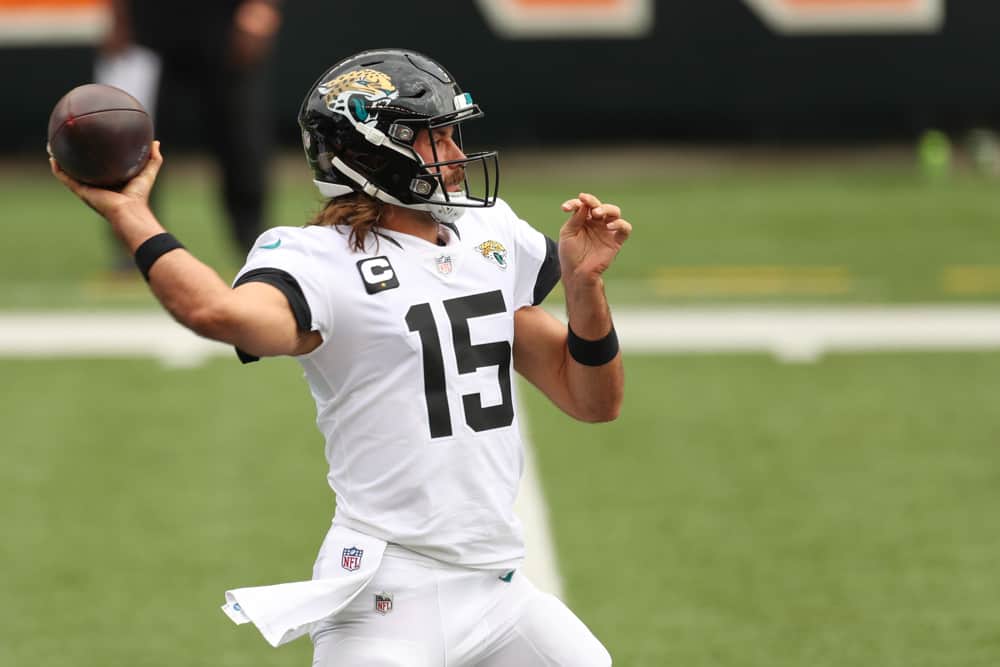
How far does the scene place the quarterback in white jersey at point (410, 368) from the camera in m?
3.31

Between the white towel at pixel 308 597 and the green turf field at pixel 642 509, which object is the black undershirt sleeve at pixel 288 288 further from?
the green turf field at pixel 642 509

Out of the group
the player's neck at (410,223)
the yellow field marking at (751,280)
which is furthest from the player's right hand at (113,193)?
the yellow field marking at (751,280)

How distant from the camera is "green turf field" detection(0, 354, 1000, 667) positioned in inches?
217

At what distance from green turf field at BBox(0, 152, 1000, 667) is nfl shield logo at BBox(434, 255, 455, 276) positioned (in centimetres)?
223

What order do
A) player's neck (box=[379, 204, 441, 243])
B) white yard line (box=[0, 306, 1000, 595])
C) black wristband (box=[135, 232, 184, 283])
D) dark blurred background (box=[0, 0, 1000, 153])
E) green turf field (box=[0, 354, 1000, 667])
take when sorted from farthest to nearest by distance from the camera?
dark blurred background (box=[0, 0, 1000, 153])
white yard line (box=[0, 306, 1000, 595])
green turf field (box=[0, 354, 1000, 667])
player's neck (box=[379, 204, 441, 243])
black wristband (box=[135, 232, 184, 283])

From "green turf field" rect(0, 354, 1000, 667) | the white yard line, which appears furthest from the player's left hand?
the white yard line

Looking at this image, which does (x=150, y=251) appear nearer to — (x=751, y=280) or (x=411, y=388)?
(x=411, y=388)

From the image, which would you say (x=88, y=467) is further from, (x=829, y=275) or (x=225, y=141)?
(x=829, y=275)

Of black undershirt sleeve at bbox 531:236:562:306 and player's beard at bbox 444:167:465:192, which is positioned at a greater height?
player's beard at bbox 444:167:465:192

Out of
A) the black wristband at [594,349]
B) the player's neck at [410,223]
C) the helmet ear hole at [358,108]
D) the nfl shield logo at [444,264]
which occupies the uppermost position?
the helmet ear hole at [358,108]

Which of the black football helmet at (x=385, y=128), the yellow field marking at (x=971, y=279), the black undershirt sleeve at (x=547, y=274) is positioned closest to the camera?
the black football helmet at (x=385, y=128)

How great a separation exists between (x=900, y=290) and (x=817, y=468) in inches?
130

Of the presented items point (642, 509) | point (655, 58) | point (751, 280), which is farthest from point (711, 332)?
point (655, 58)

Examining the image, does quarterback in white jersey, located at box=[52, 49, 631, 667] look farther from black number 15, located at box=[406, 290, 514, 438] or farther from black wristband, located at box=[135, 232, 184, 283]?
black wristband, located at box=[135, 232, 184, 283]
